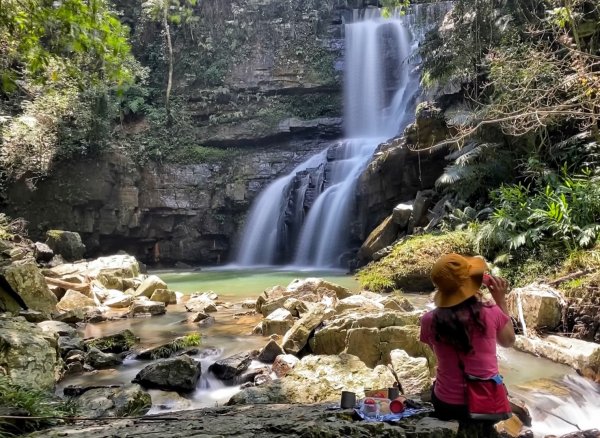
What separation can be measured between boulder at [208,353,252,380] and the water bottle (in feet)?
10.3

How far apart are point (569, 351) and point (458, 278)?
434cm

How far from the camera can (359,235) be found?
55.7 feet

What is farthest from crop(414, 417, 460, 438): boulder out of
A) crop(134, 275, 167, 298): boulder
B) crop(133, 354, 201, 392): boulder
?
crop(134, 275, 167, 298): boulder

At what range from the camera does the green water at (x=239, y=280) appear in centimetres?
1262

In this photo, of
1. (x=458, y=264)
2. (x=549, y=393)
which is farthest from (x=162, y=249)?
(x=458, y=264)

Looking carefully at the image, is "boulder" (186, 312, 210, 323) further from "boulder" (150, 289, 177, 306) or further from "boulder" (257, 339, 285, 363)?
"boulder" (257, 339, 285, 363)

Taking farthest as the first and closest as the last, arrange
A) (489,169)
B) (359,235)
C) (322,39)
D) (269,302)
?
(322,39) < (359,235) < (489,169) < (269,302)

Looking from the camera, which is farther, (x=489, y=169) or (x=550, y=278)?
(x=489, y=169)

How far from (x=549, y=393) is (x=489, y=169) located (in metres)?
7.99

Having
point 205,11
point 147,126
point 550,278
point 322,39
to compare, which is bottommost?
point 550,278

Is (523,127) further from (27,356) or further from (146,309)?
(146,309)

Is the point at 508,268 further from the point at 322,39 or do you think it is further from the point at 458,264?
the point at 322,39

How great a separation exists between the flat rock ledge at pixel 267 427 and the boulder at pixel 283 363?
226 centimetres

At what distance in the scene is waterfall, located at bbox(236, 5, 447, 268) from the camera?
17.7 metres
